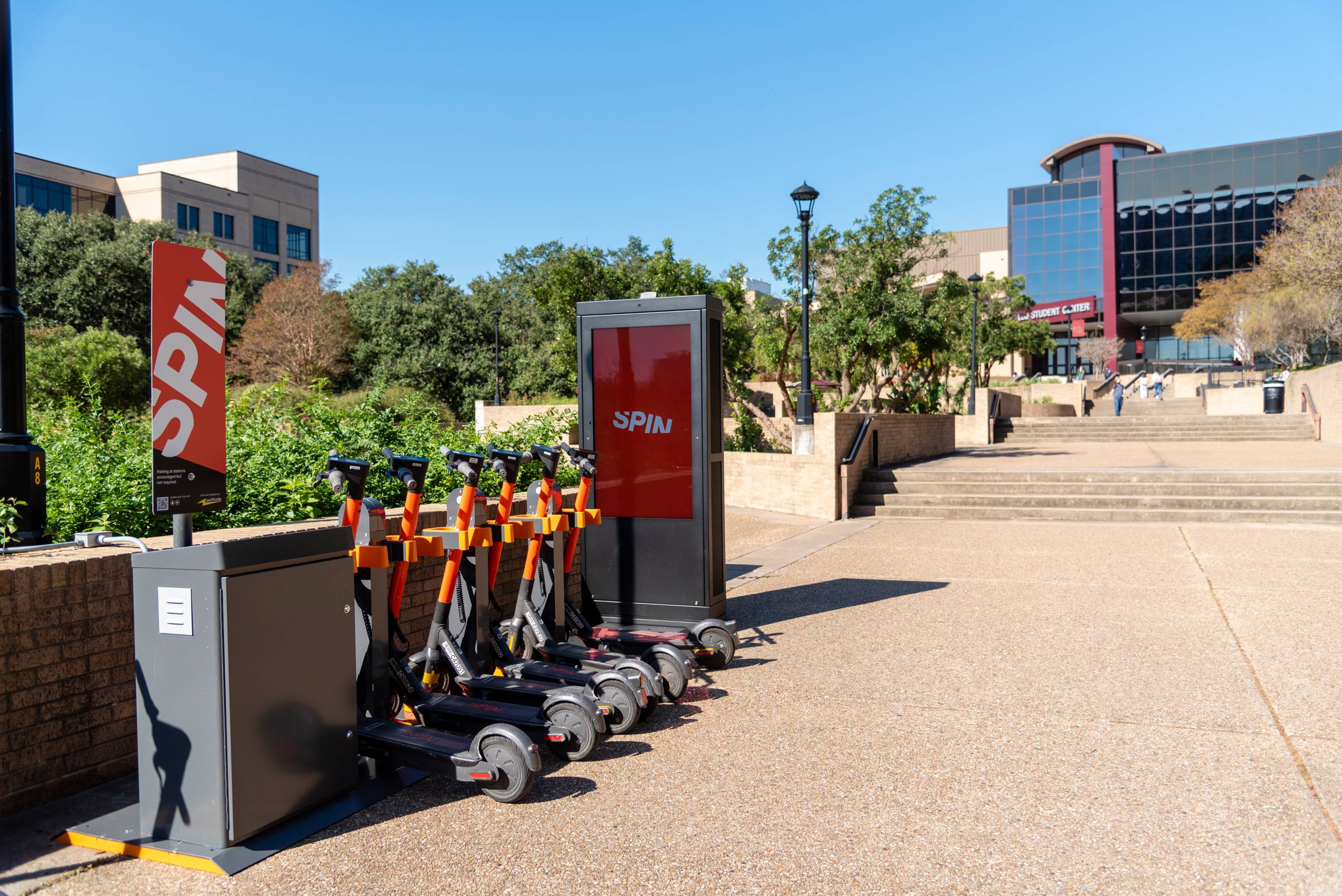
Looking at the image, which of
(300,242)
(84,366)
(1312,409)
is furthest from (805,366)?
(300,242)

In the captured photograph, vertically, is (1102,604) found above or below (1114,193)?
below

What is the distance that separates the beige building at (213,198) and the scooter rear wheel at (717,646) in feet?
179

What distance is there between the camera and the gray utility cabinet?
3.24 m

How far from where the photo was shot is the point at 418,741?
3.90m

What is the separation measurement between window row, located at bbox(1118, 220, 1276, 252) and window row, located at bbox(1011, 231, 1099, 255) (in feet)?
6.24

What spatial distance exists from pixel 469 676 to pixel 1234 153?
69279mm

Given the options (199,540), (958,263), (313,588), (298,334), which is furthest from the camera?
(958,263)

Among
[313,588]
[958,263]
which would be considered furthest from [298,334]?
[958,263]

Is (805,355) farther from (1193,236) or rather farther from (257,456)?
(1193,236)

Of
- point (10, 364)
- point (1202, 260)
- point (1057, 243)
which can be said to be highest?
point (1057, 243)

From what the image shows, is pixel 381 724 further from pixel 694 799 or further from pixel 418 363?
pixel 418 363

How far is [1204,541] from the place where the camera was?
1111 cm

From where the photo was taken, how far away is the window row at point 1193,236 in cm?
5841

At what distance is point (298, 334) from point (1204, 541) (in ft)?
120
